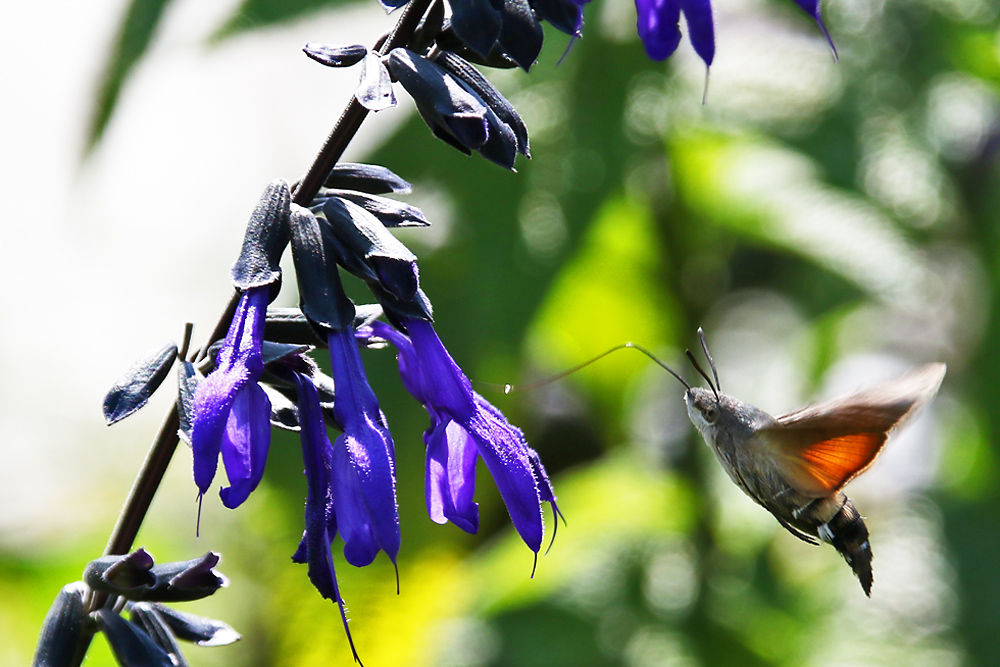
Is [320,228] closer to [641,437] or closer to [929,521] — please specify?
[641,437]

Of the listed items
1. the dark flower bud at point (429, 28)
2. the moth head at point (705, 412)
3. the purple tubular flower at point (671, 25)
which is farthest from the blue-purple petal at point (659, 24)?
the moth head at point (705, 412)

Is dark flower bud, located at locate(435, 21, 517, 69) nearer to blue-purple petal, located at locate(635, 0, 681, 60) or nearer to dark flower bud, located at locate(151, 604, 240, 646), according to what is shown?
blue-purple petal, located at locate(635, 0, 681, 60)

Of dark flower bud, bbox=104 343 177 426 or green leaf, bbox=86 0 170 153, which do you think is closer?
dark flower bud, bbox=104 343 177 426

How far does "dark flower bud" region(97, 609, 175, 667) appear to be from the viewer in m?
0.52

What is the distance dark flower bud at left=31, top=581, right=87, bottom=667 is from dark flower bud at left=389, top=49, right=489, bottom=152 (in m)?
0.31

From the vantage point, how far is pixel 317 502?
49 cm

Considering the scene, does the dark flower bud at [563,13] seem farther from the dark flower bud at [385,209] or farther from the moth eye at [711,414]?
the moth eye at [711,414]

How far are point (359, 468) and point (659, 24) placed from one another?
0.84 feet

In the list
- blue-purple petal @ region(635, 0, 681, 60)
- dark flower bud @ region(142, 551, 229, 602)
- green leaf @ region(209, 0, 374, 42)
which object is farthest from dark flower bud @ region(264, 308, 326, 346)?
green leaf @ region(209, 0, 374, 42)

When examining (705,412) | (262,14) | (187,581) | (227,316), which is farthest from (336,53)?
(262,14)

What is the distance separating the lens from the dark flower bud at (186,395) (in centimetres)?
49

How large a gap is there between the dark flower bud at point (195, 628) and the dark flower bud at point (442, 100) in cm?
30

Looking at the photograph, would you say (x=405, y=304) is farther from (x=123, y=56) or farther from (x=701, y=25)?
(x=123, y=56)

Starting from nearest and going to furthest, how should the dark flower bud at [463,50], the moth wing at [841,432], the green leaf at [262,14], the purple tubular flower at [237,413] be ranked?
1. the purple tubular flower at [237,413]
2. the dark flower bud at [463,50]
3. the moth wing at [841,432]
4. the green leaf at [262,14]
